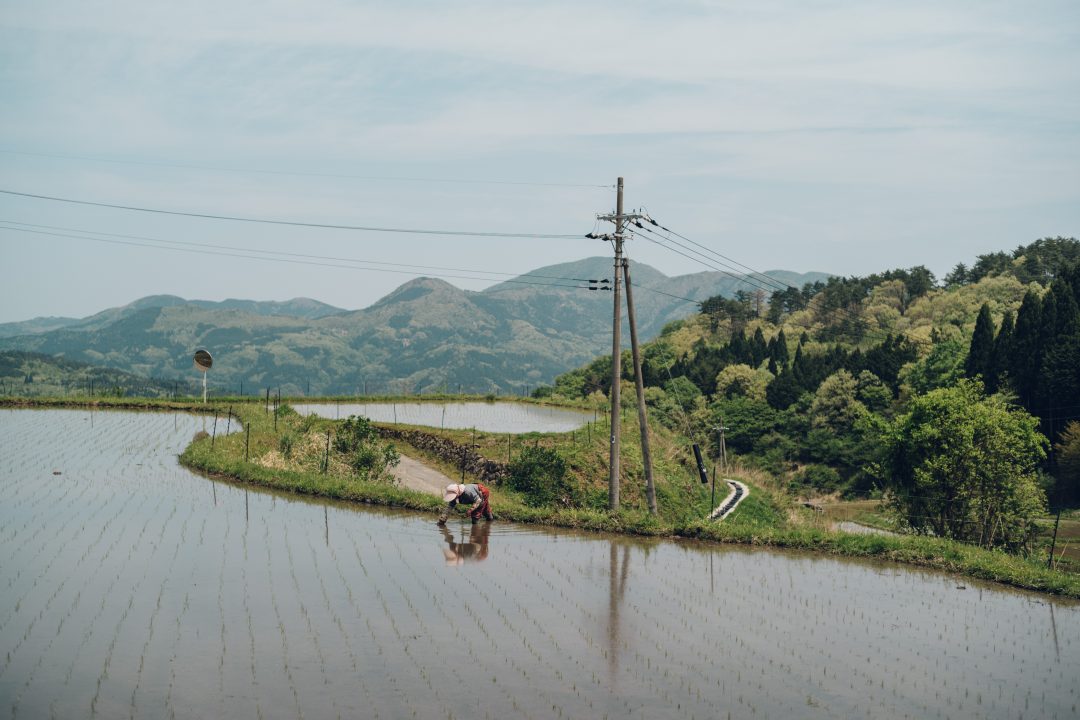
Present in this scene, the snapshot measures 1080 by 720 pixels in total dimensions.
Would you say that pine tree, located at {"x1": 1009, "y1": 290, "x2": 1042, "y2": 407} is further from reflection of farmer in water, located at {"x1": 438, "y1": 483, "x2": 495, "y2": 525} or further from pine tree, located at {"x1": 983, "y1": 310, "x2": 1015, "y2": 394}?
reflection of farmer in water, located at {"x1": 438, "y1": 483, "x2": 495, "y2": 525}

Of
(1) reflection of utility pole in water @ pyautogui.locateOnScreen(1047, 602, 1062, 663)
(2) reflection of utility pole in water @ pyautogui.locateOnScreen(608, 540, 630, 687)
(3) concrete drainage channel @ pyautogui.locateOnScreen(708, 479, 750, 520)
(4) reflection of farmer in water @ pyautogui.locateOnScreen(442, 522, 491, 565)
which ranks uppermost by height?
(4) reflection of farmer in water @ pyautogui.locateOnScreen(442, 522, 491, 565)

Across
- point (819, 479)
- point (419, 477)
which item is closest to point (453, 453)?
point (419, 477)

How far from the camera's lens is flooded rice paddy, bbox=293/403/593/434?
47594 mm

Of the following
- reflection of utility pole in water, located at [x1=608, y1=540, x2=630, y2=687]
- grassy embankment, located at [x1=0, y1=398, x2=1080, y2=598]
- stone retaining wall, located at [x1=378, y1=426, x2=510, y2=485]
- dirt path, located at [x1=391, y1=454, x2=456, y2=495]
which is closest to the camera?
reflection of utility pole in water, located at [x1=608, y1=540, x2=630, y2=687]

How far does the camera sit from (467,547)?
2289 centimetres

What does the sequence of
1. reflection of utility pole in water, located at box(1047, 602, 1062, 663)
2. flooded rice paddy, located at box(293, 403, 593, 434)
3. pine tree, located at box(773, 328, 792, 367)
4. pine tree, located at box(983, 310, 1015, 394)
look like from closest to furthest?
reflection of utility pole in water, located at box(1047, 602, 1062, 663), flooded rice paddy, located at box(293, 403, 593, 434), pine tree, located at box(983, 310, 1015, 394), pine tree, located at box(773, 328, 792, 367)

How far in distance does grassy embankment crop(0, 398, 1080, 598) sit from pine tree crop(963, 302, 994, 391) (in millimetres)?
40270

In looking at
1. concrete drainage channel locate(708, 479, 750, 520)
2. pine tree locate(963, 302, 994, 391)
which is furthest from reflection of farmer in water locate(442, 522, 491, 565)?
pine tree locate(963, 302, 994, 391)

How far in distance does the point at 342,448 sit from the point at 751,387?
78853 millimetres

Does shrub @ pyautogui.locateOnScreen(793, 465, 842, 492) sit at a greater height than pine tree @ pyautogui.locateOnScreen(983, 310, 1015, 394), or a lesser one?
lesser

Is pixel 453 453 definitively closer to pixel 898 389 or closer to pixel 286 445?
pixel 286 445

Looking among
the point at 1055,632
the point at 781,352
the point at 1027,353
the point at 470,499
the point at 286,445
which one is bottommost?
the point at 1055,632

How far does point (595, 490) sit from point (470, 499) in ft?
38.7

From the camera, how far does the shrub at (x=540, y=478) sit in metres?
35.1
